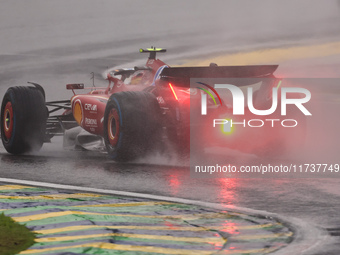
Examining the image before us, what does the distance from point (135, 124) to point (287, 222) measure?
18.7 ft

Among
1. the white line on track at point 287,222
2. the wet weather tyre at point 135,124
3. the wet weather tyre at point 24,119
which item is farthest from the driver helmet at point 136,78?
the white line on track at point 287,222

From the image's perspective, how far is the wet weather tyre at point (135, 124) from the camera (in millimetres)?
12836

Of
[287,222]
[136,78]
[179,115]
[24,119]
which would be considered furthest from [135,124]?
[287,222]

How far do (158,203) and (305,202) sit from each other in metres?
1.78

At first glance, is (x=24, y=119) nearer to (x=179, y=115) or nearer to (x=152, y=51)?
(x=152, y=51)

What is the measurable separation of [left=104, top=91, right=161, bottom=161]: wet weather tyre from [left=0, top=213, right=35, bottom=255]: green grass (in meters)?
5.82

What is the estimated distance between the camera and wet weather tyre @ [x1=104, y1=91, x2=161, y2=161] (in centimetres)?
1284

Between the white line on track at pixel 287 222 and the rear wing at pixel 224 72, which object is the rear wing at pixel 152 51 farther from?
the white line on track at pixel 287 222

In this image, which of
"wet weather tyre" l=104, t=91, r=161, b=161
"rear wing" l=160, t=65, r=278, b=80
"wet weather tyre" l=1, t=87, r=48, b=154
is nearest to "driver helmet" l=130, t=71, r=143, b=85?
"wet weather tyre" l=104, t=91, r=161, b=161

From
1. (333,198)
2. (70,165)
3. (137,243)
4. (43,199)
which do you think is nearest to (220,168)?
(70,165)

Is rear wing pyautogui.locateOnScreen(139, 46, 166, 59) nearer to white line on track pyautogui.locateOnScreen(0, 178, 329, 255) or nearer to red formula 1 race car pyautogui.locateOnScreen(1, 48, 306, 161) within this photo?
red formula 1 race car pyautogui.locateOnScreen(1, 48, 306, 161)

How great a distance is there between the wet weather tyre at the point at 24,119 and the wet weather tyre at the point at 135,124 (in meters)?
2.67

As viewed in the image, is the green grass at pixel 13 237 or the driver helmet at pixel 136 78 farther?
the driver helmet at pixel 136 78

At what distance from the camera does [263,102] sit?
13.0 metres
